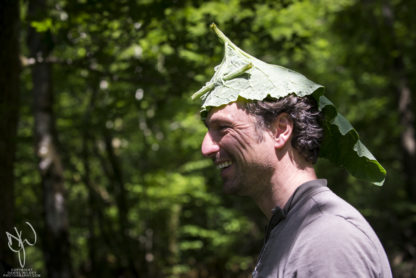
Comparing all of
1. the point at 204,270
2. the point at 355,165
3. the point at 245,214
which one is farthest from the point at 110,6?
the point at 245,214

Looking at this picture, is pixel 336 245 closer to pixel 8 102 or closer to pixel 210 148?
pixel 210 148

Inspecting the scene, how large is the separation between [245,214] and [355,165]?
426 inches

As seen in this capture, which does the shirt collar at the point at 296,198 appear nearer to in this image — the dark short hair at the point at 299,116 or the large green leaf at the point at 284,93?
the dark short hair at the point at 299,116

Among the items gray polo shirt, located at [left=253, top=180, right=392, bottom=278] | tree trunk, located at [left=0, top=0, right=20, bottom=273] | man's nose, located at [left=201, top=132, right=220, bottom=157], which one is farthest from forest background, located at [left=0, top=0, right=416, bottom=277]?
gray polo shirt, located at [left=253, top=180, right=392, bottom=278]

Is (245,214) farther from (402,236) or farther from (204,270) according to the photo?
(402,236)

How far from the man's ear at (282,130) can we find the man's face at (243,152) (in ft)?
0.08

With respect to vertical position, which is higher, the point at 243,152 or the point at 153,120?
the point at 243,152

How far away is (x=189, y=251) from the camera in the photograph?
11750 millimetres

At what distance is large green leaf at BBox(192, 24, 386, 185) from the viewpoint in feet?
6.40

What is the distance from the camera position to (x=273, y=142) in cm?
194

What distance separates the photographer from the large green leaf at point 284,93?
1950 mm

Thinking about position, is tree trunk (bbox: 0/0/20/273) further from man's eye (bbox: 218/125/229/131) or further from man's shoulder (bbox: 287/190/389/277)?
man's shoulder (bbox: 287/190/389/277)

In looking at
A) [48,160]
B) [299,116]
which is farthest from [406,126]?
[299,116]

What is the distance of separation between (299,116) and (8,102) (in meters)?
2.00
